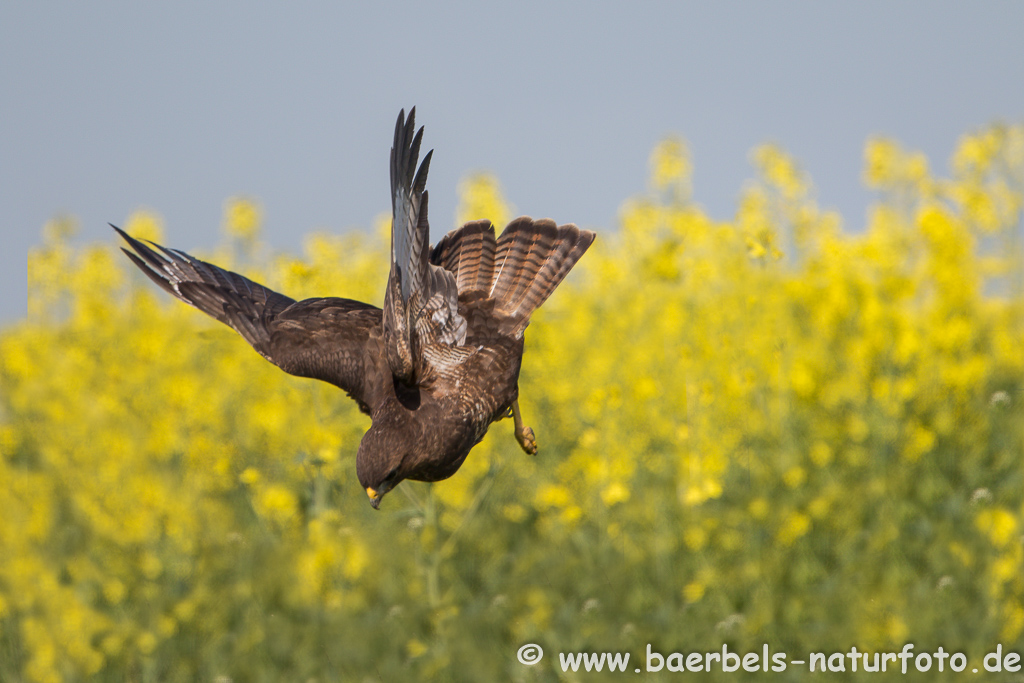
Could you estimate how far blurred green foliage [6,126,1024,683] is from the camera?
646 centimetres

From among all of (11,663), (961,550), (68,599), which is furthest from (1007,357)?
(11,663)

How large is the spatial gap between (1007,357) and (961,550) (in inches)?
73.6

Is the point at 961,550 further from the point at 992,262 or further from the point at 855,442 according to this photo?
the point at 992,262

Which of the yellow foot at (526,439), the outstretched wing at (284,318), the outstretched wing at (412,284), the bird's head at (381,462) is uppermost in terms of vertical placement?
the outstretched wing at (284,318)

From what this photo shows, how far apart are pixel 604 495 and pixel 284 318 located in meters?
2.51

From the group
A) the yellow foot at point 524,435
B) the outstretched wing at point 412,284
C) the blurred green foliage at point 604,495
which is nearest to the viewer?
the outstretched wing at point 412,284

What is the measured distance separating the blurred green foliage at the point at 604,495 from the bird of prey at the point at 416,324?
1214 mm

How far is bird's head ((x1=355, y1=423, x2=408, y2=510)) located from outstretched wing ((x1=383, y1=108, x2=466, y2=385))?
250 mm

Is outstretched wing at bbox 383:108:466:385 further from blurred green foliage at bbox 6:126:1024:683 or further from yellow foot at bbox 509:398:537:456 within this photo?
blurred green foliage at bbox 6:126:1024:683

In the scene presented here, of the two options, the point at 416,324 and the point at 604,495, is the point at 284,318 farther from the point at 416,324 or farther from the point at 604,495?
the point at 604,495

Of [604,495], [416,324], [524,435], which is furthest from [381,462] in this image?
[604,495]

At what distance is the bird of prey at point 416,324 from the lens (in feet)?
10.7

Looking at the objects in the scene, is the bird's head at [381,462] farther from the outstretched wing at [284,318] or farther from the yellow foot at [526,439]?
the yellow foot at [526,439]

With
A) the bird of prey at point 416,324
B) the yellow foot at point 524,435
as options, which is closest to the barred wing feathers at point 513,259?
the bird of prey at point 416,324
